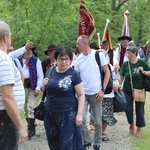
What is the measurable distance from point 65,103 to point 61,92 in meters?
0.16

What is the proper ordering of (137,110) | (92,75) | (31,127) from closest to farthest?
(92,75)
(31,127)
(137,110)

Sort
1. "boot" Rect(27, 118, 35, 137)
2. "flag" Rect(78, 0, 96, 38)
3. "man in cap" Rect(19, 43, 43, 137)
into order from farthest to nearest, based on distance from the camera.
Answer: "flag" Rect(78, 0, 96, 38) < "boot" Rect(27, 118, 35, 137) < "man in cap" Rect(19, 43, 43, 137)

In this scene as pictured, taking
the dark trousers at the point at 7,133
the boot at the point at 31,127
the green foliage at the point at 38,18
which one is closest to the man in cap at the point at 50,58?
the boot at the point at 31,127

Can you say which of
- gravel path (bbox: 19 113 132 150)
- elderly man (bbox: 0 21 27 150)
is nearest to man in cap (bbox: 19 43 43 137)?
gravel path (bbox: 19 113 132 150)

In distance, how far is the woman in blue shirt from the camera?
4855mm

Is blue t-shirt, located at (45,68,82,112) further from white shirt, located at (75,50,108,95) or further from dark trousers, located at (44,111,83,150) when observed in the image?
white shirt, located at (75,50,108,95)

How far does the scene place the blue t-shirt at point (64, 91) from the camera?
4844 millimetres

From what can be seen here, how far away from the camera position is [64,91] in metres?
4.82

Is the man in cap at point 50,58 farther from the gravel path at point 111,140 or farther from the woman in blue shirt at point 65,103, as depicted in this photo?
the woman in blue shirt at point 65,103

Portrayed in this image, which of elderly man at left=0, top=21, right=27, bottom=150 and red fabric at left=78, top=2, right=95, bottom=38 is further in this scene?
red fabric at left=78, top=2, right=95, bottom=38

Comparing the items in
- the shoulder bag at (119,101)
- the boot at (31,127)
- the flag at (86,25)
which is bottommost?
the boot at (31,127)

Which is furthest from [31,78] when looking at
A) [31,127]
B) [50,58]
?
[31,127]

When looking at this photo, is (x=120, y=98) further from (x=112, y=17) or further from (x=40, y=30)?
(x=112, y=17)

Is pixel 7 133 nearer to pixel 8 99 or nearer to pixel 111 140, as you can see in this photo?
pixel 8 99
